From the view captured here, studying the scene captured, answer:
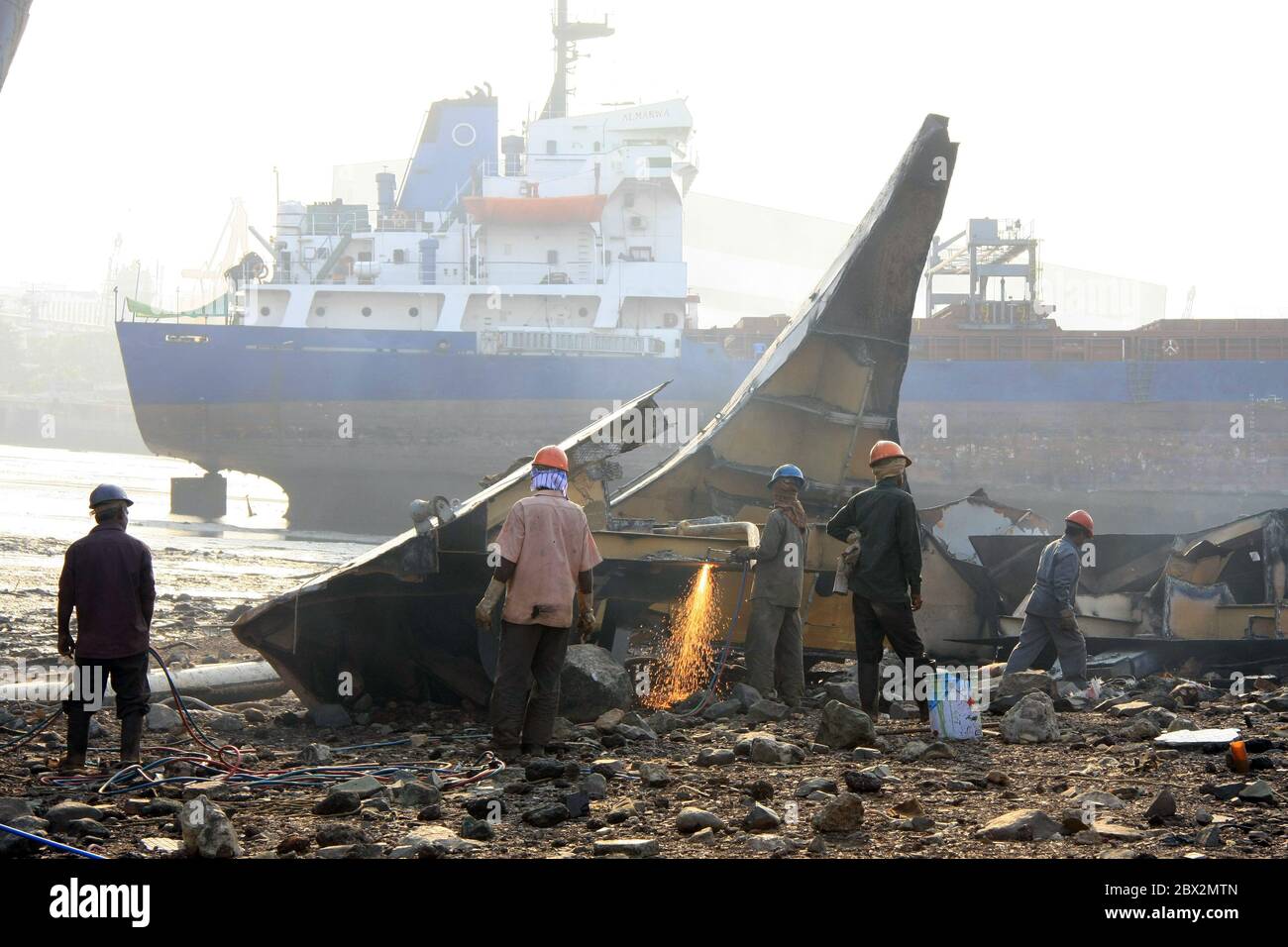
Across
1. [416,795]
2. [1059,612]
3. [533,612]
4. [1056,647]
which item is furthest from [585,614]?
[1056,647]

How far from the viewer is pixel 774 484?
6.19 m

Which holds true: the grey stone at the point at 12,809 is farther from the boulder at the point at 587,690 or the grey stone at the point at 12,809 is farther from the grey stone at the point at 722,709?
the grey stone at the point at 722,709

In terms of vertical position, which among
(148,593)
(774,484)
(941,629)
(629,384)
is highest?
(629,384)

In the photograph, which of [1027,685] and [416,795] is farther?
[1027,685]

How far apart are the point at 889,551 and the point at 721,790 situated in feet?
5.65

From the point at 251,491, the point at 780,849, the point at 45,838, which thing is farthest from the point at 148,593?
the point at 251,491

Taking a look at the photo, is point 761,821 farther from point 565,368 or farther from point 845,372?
point 565,368

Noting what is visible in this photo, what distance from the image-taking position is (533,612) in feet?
15.7

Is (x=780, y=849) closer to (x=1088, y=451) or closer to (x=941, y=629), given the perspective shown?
(x=941, y=629)

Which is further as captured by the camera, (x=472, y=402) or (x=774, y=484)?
(x=472, y=402)

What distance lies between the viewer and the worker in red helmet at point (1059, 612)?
6.48 metres
